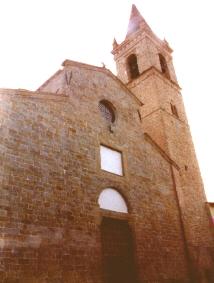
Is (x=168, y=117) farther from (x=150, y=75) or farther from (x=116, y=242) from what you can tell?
(x=116, y=242)

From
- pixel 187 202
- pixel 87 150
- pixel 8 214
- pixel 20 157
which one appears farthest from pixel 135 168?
pixel 8 214

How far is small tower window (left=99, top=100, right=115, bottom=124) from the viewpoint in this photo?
12.0m

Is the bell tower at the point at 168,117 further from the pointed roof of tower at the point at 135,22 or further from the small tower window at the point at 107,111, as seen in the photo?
the small tower window at the point at 107,111

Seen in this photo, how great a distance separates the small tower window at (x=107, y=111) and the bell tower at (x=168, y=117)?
3.97 metres

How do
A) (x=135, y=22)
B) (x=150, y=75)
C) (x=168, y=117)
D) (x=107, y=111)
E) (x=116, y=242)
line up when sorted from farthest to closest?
(x=135, y=22) < (x=150, y=75) < (x=168, y=117) < (x=107, y=111) < (x=116, y=242)

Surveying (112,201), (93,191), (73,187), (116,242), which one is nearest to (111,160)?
(112,201)

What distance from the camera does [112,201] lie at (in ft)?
33.1

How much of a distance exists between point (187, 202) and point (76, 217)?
24.0ft

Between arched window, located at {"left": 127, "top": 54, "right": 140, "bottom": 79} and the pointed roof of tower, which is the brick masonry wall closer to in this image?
arched window, located at {"left": 127, "top": 54, "right": 140, "bottom": 79}

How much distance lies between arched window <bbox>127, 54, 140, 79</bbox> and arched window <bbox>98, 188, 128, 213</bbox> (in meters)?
10.6

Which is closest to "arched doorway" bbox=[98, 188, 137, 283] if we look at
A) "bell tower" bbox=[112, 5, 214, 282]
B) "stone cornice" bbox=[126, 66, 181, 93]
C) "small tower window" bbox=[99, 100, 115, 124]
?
"small tower window" bbox=[99, 100, 115, 124]

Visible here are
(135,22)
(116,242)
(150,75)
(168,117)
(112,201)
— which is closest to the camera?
(116,242)

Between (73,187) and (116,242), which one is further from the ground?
(73,187)

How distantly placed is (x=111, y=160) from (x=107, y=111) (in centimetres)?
249
